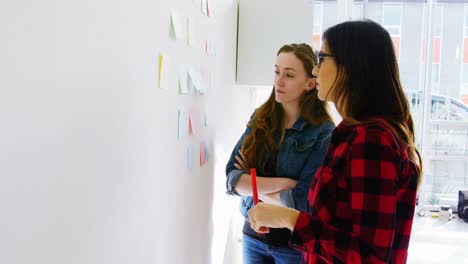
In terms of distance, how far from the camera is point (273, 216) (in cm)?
116

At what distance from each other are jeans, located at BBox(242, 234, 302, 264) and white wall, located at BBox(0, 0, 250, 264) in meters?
0.37

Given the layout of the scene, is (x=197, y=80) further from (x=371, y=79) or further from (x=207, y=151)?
(x=371, y=79)

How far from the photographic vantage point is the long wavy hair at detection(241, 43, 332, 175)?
69.6 inches

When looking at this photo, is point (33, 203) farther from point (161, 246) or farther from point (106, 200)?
point (161, 246)

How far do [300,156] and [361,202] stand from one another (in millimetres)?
758

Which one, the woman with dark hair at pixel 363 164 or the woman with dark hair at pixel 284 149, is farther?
the woman with dark hair at pixel 284 149

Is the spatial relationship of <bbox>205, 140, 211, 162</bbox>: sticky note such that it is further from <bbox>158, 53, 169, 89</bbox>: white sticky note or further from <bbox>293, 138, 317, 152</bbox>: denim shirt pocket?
<bbox>158, 53, 169, 89</bbox>: white sticky note

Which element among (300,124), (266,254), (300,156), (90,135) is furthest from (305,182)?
(90,135)

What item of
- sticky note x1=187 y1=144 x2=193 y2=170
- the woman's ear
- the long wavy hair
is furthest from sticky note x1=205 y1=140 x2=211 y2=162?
the woman's ear

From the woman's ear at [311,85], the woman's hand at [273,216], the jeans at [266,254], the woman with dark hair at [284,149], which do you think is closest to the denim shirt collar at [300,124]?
the woman with dark hair at [284,149]

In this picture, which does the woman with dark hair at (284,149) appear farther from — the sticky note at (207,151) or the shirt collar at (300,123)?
the sticky note at (207,151)

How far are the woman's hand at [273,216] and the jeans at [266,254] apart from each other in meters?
0.46

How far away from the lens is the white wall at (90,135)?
1.97 ft

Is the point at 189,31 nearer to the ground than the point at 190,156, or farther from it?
farther from it
